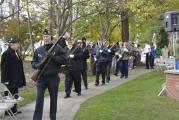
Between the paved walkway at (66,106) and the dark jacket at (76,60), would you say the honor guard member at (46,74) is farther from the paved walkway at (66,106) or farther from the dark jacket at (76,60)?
the dark jacket at (76,60)

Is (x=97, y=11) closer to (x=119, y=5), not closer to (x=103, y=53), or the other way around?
(x=119, y=5)

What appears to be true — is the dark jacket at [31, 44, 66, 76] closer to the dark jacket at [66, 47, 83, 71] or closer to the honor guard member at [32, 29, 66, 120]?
the honor guard member at [32, 29, 66, 120]

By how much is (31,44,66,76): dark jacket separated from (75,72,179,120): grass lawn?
5.39 feet

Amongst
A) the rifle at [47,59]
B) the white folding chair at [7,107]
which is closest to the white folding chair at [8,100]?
the white folding chair at [7,107]

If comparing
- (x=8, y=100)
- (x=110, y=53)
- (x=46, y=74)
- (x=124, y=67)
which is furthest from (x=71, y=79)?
(x=124, y=67)

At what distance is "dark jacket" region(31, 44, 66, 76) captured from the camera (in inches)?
433

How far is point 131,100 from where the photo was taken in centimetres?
1505

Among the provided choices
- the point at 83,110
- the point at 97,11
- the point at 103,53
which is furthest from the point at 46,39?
the point at 97,11

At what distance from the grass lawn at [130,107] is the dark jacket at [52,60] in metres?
1.64

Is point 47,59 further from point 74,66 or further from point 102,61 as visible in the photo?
point 102,61

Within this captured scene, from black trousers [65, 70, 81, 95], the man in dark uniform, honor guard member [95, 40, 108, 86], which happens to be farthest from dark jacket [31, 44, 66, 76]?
honor guard member [95, 40, 108, 86]

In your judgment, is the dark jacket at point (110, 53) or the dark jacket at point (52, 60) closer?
the dark jacket at point (52, 60)

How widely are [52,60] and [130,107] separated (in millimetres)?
3379

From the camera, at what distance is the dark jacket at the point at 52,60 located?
36.1 feet
